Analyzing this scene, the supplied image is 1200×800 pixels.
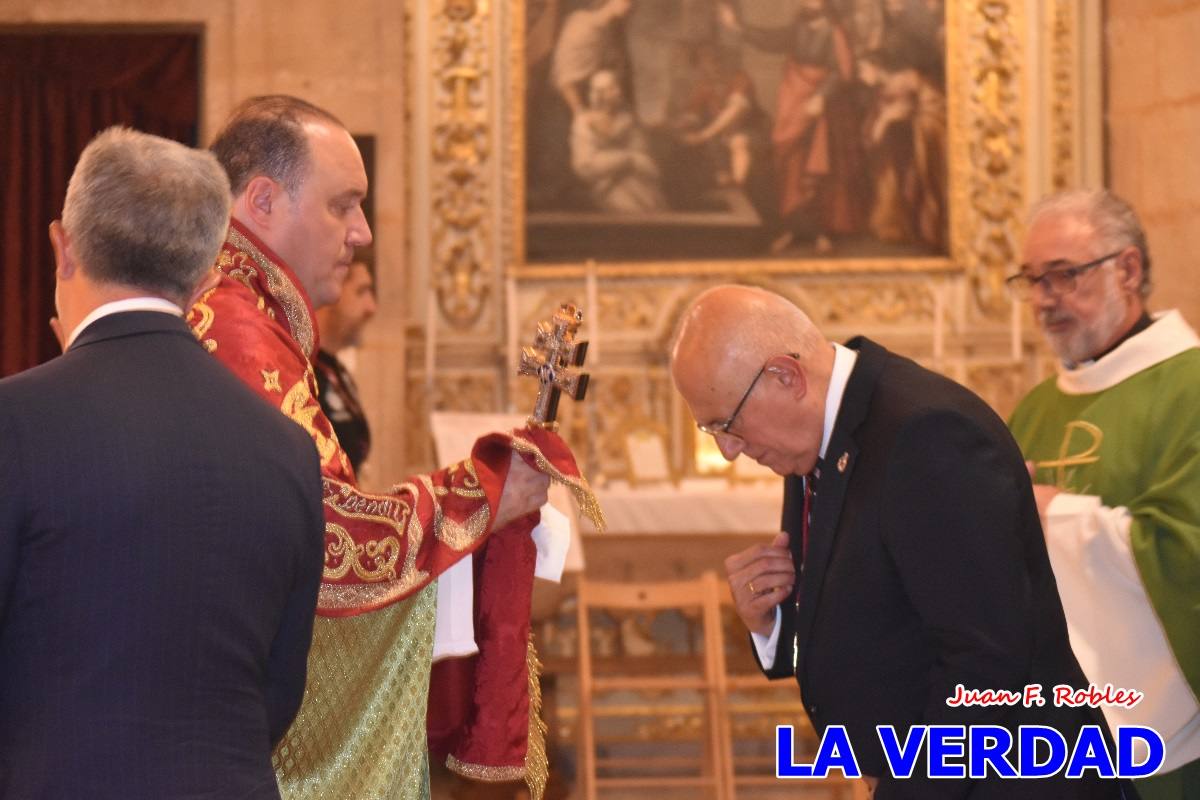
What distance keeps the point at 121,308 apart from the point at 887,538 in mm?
1373

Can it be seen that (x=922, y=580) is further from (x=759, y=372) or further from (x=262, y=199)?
(x=262, y=199)

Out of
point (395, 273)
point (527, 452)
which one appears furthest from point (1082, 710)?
point (395, 273)

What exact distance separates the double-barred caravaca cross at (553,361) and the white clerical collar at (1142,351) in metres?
1.92

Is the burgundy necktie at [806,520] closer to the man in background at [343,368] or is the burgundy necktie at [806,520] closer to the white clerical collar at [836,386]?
the white clerical collar at [836,386]

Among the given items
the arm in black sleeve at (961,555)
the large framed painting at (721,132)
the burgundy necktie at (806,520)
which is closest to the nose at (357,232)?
the burgundy necktie at (806,520)

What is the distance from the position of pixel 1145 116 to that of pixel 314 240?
6552 mm

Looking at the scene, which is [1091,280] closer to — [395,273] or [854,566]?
[854,566]

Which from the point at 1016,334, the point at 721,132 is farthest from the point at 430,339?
the point at 1016,334

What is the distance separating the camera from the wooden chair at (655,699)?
6246 mm

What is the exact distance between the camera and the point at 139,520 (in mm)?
1950

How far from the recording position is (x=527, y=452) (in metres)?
2.98

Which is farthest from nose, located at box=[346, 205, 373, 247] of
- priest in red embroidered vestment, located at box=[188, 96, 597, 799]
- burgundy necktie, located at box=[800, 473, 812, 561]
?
burgundy necktie, located at box=[800, 473, 812, 561]

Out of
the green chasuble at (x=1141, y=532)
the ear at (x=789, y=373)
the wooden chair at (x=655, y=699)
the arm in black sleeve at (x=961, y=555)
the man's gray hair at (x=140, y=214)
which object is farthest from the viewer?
the wooden chair at (x=655, y=699)

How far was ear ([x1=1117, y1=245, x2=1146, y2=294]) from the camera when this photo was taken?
4.23m
